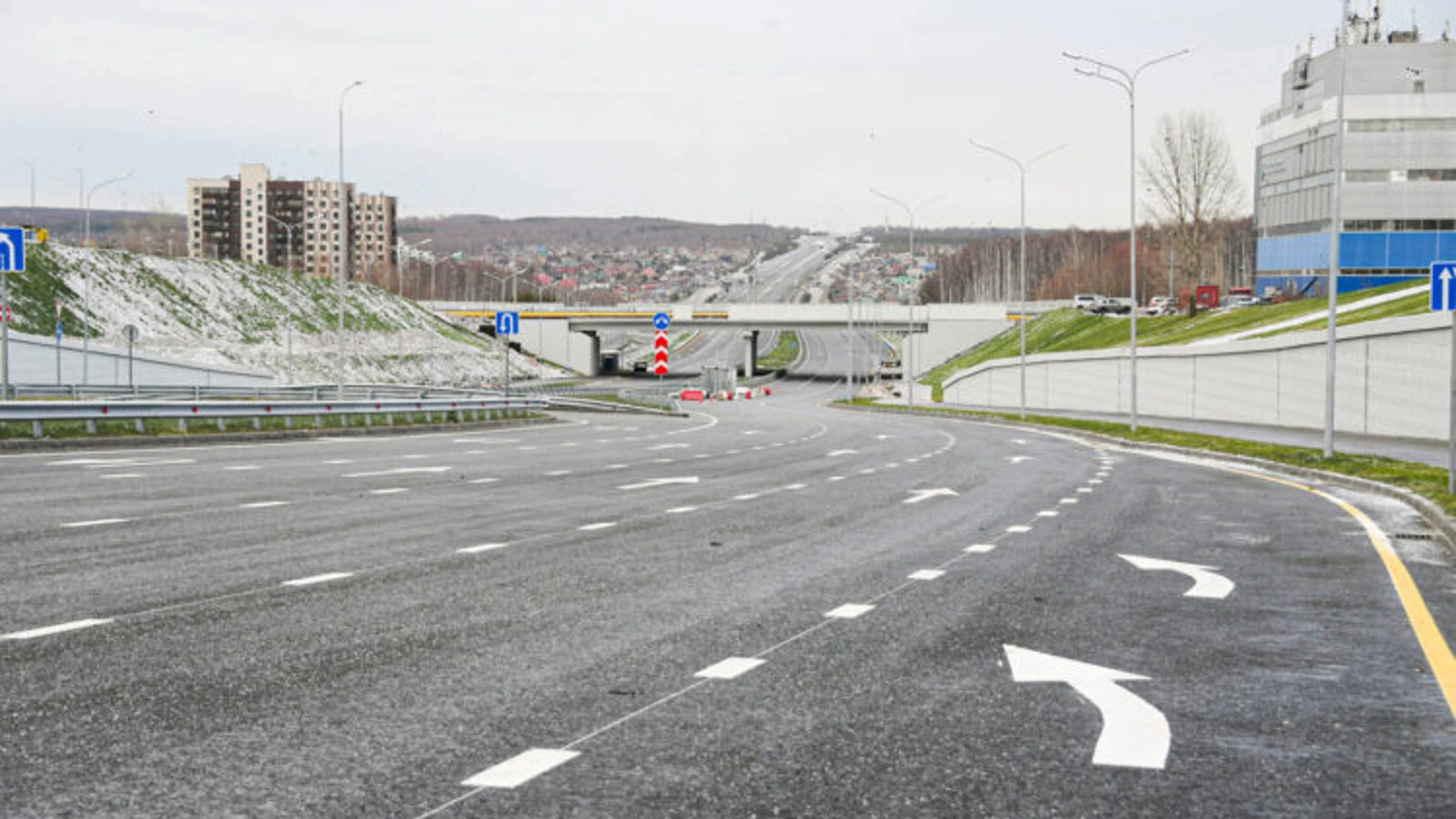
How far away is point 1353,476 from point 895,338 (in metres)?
176

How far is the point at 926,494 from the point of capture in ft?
63.7

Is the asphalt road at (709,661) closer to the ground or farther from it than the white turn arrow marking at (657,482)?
farther from it

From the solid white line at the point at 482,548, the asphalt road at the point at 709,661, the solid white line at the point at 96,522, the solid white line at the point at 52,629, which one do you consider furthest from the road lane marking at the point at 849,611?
the solid white line at the point at 96,522

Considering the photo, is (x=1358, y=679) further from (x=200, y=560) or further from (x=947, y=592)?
(x=200, y=560)

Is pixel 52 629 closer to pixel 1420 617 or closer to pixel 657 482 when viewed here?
pixel 1420 617

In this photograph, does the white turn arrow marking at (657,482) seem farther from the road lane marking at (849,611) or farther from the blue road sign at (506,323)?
the blue road sign at (506,323)

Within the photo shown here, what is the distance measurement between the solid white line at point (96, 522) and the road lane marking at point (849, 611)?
307 inches

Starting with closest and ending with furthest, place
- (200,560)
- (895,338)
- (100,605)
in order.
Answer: (100,605) < (200,560) < (895,338)

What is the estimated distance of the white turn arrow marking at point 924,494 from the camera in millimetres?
18403

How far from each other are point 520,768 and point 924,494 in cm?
1451

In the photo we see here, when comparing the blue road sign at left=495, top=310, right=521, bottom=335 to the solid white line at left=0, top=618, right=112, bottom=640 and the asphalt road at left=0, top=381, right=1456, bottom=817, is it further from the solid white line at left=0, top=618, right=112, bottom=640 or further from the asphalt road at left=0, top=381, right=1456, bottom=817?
the solid white line at left=0, top=618, right=112, bottom=640

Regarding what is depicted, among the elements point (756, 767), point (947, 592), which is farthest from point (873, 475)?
point (756, 767)

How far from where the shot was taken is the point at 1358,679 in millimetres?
7297

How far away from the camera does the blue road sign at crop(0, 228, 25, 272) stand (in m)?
31.1
